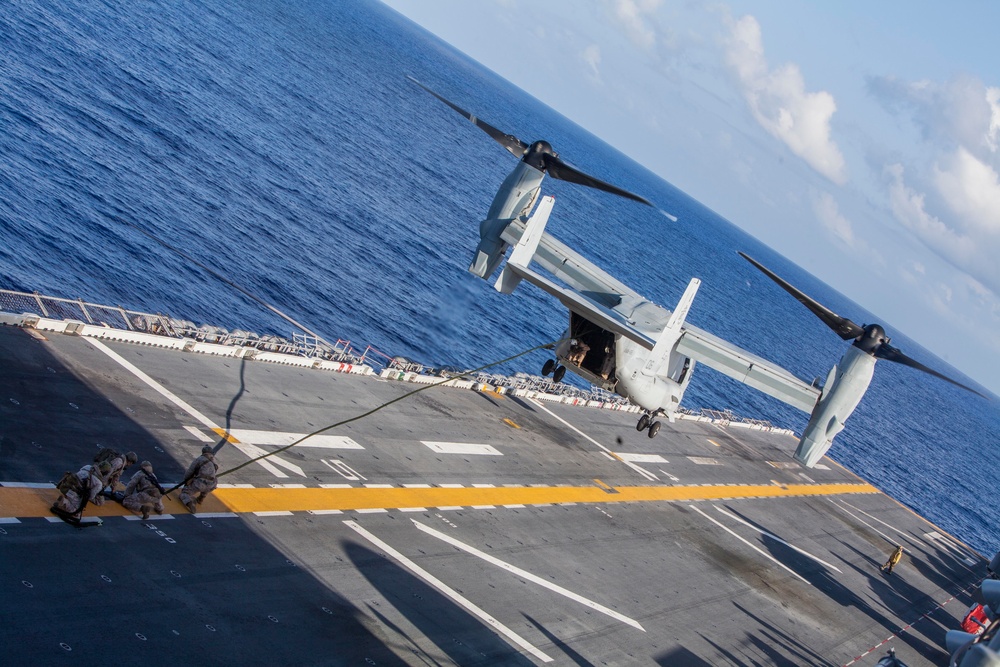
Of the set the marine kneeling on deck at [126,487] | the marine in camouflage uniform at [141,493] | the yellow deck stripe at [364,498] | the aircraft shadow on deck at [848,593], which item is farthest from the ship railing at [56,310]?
the aircraft shadow on deck at [848,593]

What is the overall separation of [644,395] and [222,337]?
16563mm

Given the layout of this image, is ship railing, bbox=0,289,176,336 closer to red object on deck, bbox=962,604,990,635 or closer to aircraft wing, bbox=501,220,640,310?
aircraft wing, bbox=501,220,640,310

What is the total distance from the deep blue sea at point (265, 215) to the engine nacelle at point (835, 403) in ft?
38.3

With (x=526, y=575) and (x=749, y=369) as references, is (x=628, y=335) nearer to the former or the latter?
(x=749, y=369)

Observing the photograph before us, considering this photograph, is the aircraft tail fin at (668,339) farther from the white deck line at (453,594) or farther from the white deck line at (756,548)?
the white deck line at (756,548)

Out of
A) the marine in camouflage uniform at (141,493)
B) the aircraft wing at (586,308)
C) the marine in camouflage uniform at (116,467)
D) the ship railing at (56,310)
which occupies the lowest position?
the ship railing at (56,310)

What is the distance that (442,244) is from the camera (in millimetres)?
93312

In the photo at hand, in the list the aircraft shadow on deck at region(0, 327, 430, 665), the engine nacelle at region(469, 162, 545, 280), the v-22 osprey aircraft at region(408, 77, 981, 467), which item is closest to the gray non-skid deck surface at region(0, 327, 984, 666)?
the aircraft shadow on deck at region(0, 327, 430, 665)

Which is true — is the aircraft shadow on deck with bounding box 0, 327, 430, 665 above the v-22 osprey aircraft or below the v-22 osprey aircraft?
below

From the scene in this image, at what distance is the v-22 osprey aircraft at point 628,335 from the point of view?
26.6 metres

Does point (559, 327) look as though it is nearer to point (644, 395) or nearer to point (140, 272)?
point (140, 272)

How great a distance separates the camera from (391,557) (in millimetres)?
24453

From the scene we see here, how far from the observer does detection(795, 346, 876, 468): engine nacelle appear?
26641 mm

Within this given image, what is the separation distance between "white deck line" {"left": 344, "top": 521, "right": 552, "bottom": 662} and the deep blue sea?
7.89m
